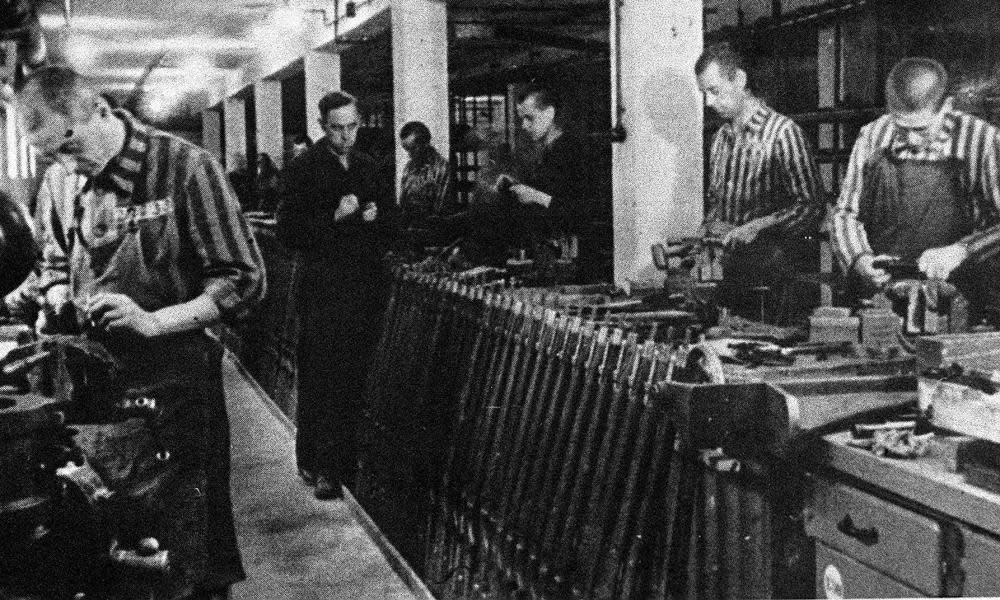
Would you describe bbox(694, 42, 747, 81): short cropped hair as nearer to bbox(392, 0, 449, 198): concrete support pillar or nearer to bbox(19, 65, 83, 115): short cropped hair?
bbox(19, 65, 83, 115): short cropped hair

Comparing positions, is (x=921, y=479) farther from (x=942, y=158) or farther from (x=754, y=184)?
(x=754, y=184)

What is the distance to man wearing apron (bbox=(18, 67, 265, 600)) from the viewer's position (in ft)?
9.16

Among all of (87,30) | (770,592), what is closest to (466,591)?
(770,592)

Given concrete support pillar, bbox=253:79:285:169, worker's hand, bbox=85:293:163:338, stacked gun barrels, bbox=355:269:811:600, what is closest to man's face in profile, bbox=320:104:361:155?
stacked gun barrels, bbox=355:269:811:600

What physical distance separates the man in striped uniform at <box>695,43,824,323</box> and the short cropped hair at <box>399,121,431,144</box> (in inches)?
89.0

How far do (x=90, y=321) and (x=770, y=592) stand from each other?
1.68 metres

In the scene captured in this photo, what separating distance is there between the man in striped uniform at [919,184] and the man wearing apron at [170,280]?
80.7 inches

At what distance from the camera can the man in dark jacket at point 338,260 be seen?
489 centimetres

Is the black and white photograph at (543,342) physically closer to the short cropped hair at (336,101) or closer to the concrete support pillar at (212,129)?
the short cropped hair at (336,101)

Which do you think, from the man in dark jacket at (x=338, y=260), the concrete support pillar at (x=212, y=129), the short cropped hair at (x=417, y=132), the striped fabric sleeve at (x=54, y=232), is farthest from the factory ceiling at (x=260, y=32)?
the striped fabric sleeve at (x=54, y=232)

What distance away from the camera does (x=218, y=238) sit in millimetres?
2930

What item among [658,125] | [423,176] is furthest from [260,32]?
[658,125]

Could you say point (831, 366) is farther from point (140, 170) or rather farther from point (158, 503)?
point (140, 170)

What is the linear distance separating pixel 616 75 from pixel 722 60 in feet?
1.84
